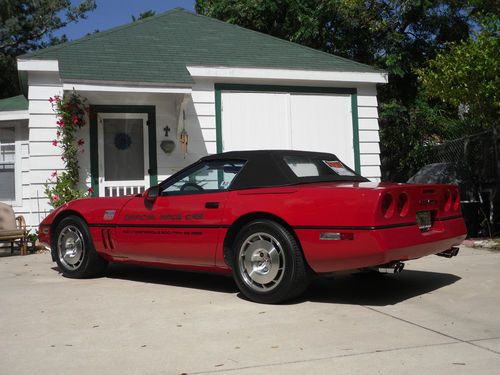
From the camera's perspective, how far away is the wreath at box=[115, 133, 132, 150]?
33.4 feet

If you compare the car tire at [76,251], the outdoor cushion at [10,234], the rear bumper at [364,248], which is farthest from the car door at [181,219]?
the outdoor cushion at [10,234]

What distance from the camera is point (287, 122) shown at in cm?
1082

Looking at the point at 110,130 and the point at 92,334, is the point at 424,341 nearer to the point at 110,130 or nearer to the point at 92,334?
the point at 92,334

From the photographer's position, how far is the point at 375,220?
435 cm

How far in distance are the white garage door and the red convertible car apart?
4.71 meters

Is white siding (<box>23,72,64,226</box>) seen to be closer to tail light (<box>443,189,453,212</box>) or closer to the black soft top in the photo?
the black soft top

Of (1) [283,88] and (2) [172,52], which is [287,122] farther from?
(2) [172,52]

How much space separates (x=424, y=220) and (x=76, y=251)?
12.9 ft

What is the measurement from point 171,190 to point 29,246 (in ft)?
17.6

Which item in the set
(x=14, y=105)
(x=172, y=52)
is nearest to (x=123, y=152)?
(x=172, y=52)

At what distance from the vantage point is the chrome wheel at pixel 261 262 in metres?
4.79

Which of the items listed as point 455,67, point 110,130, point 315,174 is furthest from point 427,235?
point 110,130

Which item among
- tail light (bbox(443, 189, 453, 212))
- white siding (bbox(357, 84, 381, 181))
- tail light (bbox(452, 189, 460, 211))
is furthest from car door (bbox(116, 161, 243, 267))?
white siding (bbox(357, 84, 381, 181))

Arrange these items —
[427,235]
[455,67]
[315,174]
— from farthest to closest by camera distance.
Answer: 1. [455,67]
2. [315,174]
3. [427,235]
